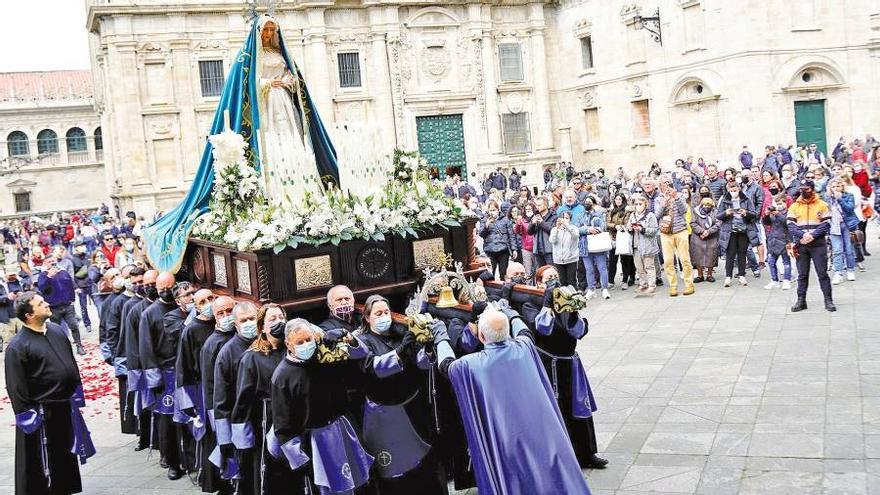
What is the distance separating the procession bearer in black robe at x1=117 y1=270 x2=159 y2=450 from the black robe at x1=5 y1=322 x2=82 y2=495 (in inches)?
37.3

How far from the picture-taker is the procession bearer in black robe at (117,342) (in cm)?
961

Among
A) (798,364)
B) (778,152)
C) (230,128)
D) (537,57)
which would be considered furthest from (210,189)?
(537,57)

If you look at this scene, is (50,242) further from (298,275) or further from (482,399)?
(482,399)

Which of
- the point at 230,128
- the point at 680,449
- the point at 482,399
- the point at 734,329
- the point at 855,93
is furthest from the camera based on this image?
the point at 855,93

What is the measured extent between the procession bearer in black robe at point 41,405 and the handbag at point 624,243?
10.8 m

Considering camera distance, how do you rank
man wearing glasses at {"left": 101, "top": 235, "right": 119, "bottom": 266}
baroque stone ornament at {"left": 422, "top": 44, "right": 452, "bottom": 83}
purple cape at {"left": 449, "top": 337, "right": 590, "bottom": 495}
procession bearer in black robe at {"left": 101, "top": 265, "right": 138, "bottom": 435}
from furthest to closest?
baroque stone ornament at {"left": 422, "top": 44, "right": 452, "bottom": 83} → man wearing glasses at {"left": 101, "top": 235, "right": 119, "bottom": 266} → procession bearer in black robe at {"left": 101, "top": 265, "right": 138, "bottom": 435} → purple cape at {"left": 449, "top": 337, "right": 590, "bottom": 495}

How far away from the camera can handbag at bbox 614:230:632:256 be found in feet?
52.9

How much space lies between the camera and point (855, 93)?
29.5m

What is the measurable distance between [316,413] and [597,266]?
10.9 m

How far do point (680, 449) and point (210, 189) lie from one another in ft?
18.9

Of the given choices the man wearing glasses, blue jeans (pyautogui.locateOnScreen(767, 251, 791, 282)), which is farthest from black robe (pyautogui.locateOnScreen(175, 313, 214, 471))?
the man wearing glasses

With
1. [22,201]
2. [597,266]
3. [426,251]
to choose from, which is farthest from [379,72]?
[22,201]

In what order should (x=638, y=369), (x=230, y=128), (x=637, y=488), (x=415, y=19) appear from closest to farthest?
(x=637, y=488)
(x=230, y=128)
(x=638, y=369)
(x=415, y=19)

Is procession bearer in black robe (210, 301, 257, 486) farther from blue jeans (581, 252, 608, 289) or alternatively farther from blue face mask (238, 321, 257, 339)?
blue jeans (581, 252, 608, 289)
